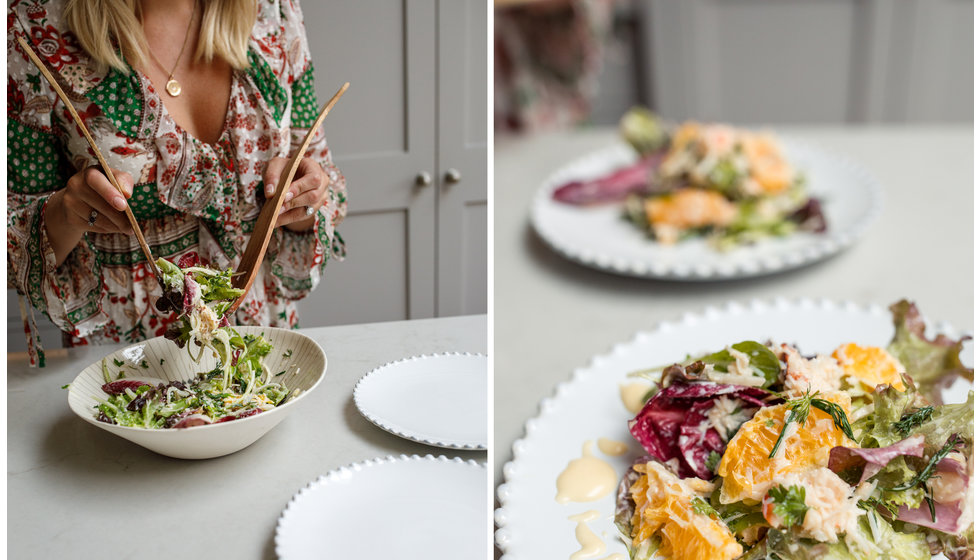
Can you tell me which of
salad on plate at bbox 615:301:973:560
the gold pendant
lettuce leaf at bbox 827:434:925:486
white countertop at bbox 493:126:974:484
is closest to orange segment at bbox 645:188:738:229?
white countertop at bbox 493:126:974:484

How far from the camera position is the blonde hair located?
0.65 metres

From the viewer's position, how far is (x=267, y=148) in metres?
0.72

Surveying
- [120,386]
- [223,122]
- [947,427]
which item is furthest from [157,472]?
[947,427]

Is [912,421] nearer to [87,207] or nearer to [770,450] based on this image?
[770,450]

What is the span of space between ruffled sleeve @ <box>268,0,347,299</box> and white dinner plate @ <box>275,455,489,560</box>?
192 millimetres

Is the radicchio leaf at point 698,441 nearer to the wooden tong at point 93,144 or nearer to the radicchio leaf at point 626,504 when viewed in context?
the radicchio leaf at point 626,504

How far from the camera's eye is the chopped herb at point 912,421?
1.99ft

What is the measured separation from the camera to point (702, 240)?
1.09m

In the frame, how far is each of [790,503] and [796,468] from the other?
0.04 meters

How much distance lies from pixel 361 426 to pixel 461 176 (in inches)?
10.4

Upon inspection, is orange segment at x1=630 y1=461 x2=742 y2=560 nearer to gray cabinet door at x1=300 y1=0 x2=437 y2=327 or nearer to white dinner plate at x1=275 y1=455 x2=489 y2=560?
white dinner plate at x1=275 y1=455 x2=489 y2=560

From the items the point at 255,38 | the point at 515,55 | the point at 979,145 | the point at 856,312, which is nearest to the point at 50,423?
the point at 255,38

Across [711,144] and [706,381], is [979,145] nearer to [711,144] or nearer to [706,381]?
[711,144]

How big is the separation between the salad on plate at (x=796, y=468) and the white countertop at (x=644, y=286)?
6.5 inches
